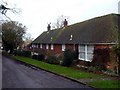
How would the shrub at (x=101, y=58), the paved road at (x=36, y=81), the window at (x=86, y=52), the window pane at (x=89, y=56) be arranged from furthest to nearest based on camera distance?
the window at (x=86, y=52)
the window pane at (x=89, y=56)
the shrub at (x=101, y=58)
the paved road at (x=36, y=81)

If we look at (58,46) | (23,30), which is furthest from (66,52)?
(23,30)

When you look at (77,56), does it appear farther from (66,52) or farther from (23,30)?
(23,30)

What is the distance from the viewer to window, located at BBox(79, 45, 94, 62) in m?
28.7

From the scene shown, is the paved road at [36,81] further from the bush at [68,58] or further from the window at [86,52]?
Result: the bush at [68,58]

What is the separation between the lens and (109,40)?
25281mm

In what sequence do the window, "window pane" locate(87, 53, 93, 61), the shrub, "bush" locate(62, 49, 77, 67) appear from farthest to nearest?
"bush" locate(62, 49, 77, 67)
the window
"window pane" locate(87, 53, 93, 61)
the shrub

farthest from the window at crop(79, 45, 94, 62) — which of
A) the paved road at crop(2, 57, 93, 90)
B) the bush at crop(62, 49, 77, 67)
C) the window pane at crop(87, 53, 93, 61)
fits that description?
the paved road at crop(2, 57, 93, 90)

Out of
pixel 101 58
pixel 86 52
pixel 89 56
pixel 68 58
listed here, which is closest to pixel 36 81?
pixel 101 58

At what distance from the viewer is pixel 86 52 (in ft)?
97.8

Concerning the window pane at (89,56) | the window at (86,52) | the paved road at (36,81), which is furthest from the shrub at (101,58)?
the paved road at (36,81)

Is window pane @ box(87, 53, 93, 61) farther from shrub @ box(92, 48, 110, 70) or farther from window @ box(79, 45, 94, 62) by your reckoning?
shrub @ box(92, 48, 110, 70)

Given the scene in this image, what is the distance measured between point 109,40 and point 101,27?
580 cm

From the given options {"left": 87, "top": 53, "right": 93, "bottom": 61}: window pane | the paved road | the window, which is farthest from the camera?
the window

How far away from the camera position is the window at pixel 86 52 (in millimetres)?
28727
